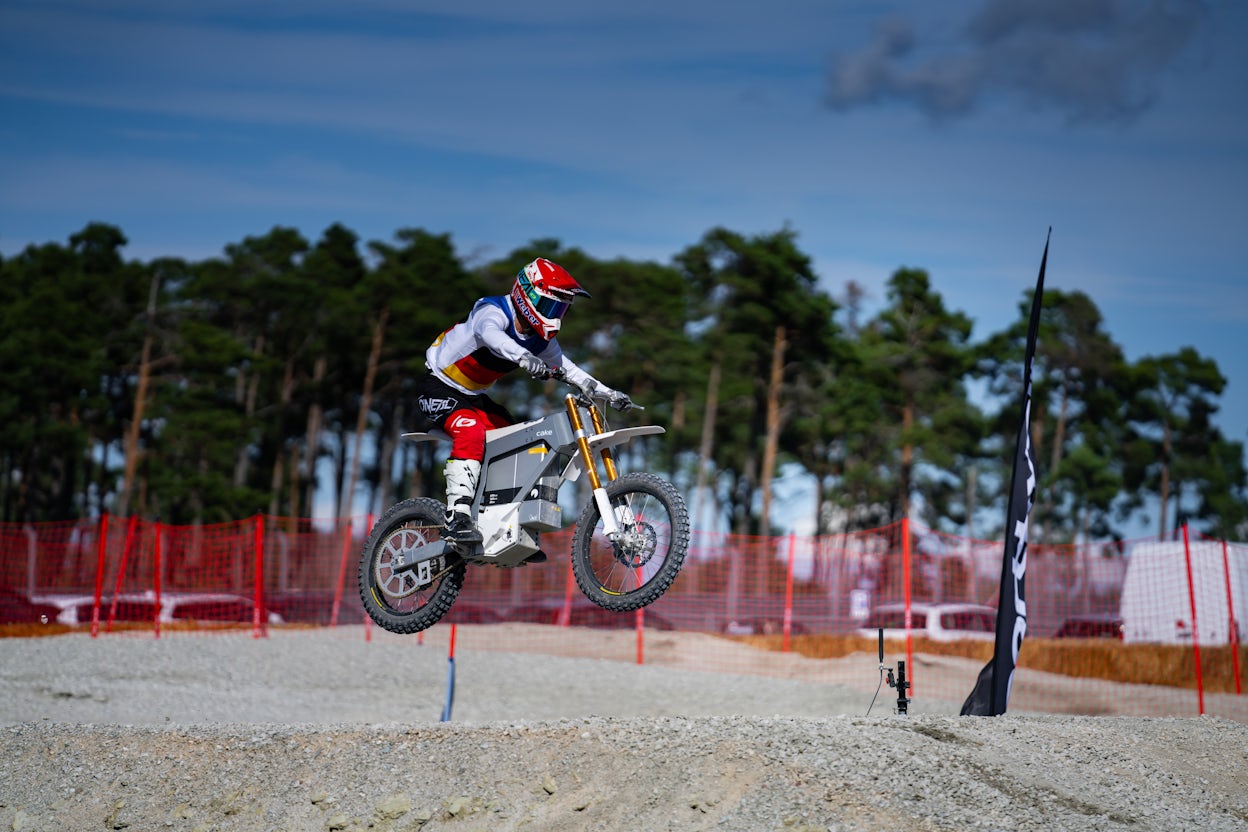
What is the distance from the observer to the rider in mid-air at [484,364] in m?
8.82

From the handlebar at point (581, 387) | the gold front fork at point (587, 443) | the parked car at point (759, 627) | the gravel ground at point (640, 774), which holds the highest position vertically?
the handlebar at point (581, 387)

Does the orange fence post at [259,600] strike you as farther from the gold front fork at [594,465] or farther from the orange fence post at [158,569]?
the gold front fork at [594,465]

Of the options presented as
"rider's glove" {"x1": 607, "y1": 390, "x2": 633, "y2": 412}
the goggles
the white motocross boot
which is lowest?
the white motocross boot

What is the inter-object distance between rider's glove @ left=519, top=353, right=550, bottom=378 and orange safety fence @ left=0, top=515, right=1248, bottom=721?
427 inches

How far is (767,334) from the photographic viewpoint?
4800cm

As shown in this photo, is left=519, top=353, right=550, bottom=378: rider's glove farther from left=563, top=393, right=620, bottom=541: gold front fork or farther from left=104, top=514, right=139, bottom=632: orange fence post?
left=104, top=514, right=139, bottom=632: orange fence post

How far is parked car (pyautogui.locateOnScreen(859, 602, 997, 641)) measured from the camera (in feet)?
79.7

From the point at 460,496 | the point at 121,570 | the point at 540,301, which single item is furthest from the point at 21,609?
the point at 540,301

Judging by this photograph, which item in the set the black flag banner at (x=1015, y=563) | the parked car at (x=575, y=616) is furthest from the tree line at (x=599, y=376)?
the black flag banner at (x=1015, y=563)

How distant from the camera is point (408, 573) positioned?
31.2 feet

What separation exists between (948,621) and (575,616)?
25.0 feet

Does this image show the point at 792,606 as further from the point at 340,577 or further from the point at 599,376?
the point at 599,376

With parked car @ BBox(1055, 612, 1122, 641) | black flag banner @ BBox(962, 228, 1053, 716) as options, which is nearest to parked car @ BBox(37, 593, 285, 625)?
parked car @ BBox(1055, 612, 1122, 641)

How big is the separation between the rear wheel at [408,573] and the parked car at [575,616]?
16.3m
